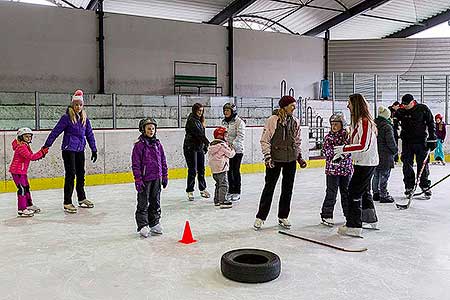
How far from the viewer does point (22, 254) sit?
142 inches

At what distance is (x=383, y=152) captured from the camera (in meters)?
5.55

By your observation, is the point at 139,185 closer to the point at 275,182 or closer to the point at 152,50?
the point at 275,182

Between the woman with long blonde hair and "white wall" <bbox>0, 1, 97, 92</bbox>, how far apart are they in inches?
400

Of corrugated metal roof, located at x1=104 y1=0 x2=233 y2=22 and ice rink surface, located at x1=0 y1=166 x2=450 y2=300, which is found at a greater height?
corrugated metal roof, located at x1=104 y1=0 x2=233 y2=22

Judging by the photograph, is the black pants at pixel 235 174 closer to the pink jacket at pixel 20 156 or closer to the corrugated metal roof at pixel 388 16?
the pink jacket at pixel 20 156

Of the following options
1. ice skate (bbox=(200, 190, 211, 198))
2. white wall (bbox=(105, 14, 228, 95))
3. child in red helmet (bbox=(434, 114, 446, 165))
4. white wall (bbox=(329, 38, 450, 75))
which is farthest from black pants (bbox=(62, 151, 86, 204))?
white wall (bbox=(329, 38, 450, 75))

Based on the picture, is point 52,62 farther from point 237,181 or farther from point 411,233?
point 411,233

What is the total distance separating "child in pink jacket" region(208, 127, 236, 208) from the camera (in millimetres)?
5336

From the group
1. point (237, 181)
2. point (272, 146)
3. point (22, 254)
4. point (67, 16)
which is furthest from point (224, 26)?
point (22, 254)

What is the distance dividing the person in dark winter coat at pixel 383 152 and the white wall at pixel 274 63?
9598 mm

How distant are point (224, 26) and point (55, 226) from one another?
11558 millimetres

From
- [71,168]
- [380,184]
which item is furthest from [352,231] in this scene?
[71,168]

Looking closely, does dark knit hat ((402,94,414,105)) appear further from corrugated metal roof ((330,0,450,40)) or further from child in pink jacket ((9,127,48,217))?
corrugated metal roof ((330,0,450,40))

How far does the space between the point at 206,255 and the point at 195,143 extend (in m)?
2.41
